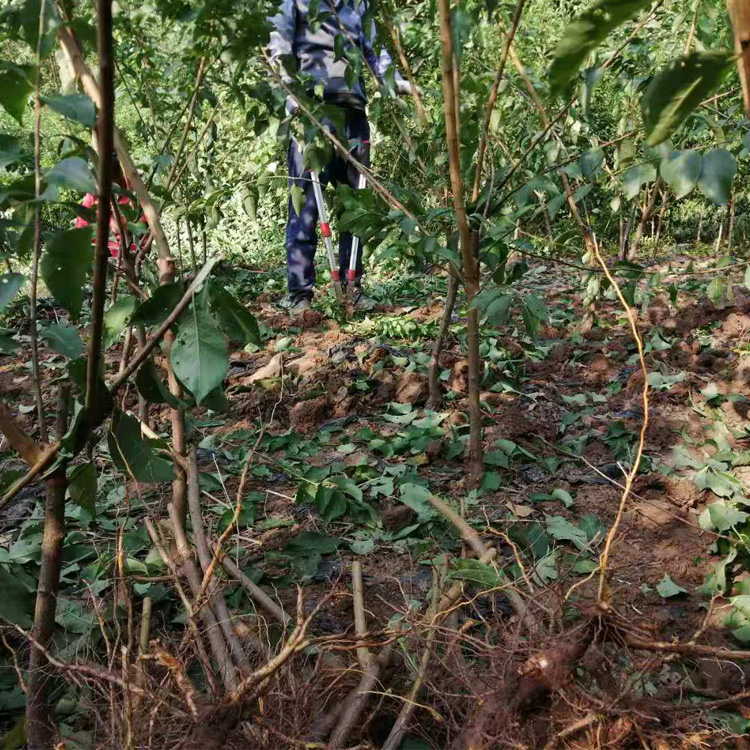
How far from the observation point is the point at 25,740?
1.32m

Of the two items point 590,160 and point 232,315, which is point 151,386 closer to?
point 232,315

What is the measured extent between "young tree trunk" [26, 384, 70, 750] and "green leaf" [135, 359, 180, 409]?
131mm

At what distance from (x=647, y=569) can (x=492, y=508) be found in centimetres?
49

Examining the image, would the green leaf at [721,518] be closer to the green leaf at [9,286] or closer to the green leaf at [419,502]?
the green leaf at [419,502]

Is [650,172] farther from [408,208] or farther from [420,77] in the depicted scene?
[420,77]

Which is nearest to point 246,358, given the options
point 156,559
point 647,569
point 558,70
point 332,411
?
point 332,411

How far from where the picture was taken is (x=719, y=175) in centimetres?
129

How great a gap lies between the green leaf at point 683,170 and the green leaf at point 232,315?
80cm

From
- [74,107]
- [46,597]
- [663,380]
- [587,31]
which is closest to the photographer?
[587,31]

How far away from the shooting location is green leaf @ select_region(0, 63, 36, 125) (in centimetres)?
94

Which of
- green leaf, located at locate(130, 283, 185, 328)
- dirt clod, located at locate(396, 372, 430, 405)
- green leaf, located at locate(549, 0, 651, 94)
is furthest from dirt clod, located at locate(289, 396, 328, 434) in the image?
green leaf, located at locate(549, 0, 651, 94)

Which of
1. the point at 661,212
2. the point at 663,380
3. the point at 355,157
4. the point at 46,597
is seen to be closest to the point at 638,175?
the point at 46,597

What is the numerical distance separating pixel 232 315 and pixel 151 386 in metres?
Result: 0.21

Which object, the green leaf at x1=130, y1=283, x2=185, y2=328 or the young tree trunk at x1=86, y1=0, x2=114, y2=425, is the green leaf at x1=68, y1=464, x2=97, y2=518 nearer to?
the young tree trunk at x1=86, y1=0, x2=114, y2=425
